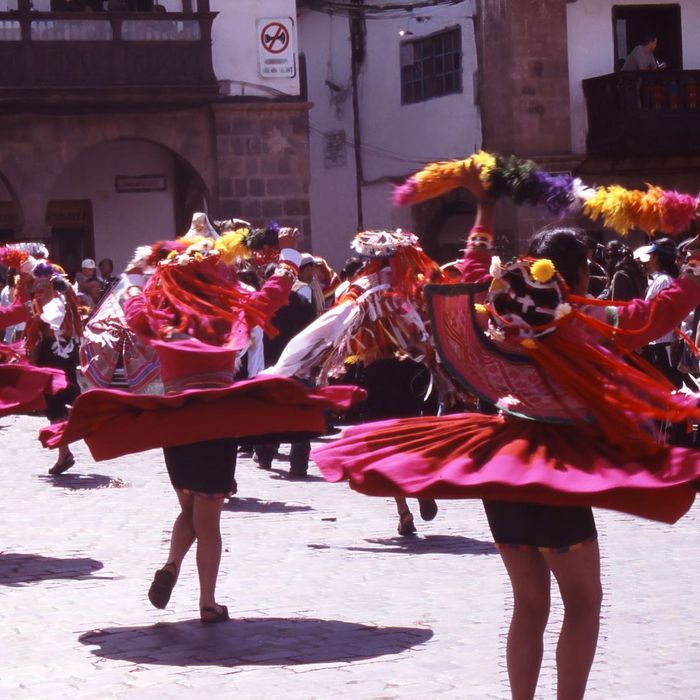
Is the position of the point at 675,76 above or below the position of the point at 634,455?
above

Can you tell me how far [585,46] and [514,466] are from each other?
947 inches

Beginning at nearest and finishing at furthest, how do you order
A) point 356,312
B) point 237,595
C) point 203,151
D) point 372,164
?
point 237,595
point 356,312
point 203,151
point 372,164

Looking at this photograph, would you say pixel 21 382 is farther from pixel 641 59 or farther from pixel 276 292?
pixel 641 59

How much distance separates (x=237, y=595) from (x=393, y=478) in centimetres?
346

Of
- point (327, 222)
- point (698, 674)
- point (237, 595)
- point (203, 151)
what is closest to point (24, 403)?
point (237, 595)

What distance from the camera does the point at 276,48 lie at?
2691 cm

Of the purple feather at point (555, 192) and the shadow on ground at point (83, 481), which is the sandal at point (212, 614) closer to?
the purple feather at point (555, 192)

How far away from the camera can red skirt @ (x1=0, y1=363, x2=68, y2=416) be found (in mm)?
9602

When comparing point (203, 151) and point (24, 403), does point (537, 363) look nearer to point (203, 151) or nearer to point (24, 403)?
point (24, 403)

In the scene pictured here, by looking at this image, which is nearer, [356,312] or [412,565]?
[412,565]

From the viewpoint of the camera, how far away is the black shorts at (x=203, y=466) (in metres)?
7.79

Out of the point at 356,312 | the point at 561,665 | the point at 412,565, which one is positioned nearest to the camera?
the point at 561,665

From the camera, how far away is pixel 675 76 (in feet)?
93.0

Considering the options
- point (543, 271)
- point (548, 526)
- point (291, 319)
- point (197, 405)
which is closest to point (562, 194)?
point (543, 271)
